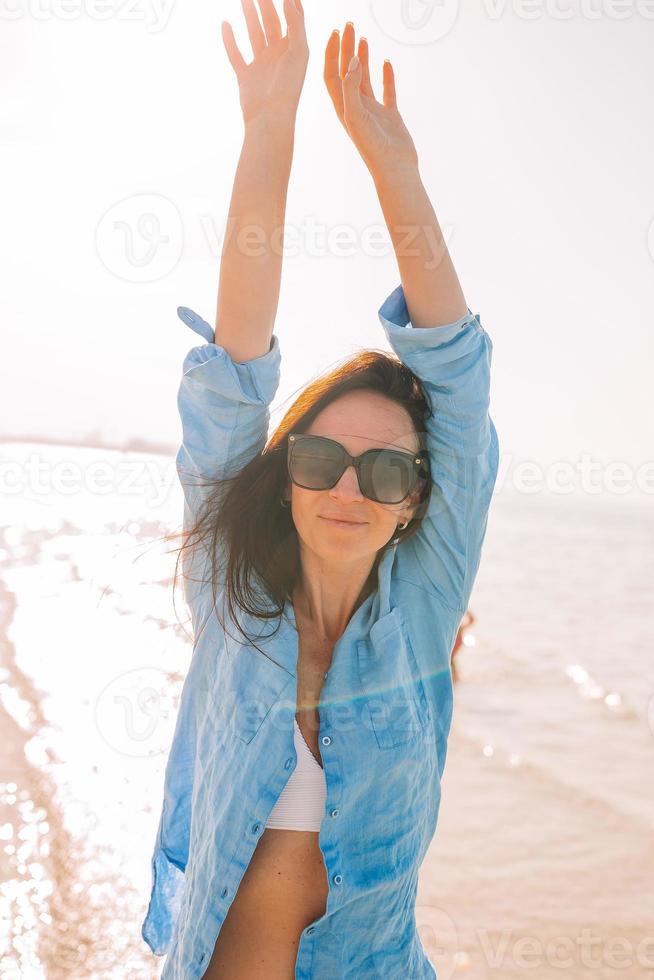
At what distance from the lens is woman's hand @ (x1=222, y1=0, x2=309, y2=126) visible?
2.21 metres

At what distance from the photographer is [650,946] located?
506 cm

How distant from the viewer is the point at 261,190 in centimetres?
216

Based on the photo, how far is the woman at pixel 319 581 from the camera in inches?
82.8

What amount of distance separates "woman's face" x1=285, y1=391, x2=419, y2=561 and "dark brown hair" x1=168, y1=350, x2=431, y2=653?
0.03m

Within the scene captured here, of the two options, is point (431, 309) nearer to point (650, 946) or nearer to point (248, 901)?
point (248, 901)

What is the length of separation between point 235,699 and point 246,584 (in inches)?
11.9

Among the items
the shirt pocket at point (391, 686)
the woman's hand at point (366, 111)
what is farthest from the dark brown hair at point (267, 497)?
the woman's hand at point (366, 111)

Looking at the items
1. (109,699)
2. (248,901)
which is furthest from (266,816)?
(109,699)

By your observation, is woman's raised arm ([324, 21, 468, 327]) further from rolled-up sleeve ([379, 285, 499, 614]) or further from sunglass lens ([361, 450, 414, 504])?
sunglass lens ([361, 450, 414, 504])

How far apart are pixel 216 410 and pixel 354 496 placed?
15.9 inches

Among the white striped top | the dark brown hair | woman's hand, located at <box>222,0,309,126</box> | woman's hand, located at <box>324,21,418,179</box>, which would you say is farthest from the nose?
woman's hand, located at <box>222,0,309,126</box>

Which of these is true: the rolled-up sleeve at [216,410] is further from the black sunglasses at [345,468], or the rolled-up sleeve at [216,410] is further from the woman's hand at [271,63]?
the woman's hand at [271,63]

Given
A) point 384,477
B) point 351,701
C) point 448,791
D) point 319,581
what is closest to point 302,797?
point 351,701

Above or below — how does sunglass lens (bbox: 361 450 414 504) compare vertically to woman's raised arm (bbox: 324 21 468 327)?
below
